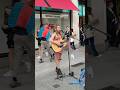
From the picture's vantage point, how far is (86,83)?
530 centimetres

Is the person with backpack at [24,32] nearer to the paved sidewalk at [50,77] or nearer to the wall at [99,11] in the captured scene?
the wall at [99,11]

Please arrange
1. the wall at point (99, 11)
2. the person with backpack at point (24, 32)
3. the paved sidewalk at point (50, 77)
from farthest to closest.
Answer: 1. the paved sidewalk at point (50, 77)
2. the wall at point (99, 11)
3. the person with backpack at point (24, 32)

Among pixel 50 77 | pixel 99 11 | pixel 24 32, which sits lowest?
pixel 50 77

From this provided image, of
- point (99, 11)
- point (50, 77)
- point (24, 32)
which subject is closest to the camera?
point (24, 32)

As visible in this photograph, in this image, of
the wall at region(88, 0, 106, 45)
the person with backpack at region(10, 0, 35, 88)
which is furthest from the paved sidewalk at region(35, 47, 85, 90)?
the person with backpack at region(10, 0, 35, 88)

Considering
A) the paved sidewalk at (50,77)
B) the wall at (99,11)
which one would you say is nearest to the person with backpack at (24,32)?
the wall at (99,11)

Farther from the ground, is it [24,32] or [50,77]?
[24,32]

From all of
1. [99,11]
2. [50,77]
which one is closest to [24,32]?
[99,11]

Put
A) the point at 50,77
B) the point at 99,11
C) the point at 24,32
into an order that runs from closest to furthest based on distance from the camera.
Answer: the point at 24,32 < the point at 99,11 < the point at 50,77

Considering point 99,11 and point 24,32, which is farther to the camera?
point 99,11

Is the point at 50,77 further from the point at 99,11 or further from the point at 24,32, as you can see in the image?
the point at 24,32

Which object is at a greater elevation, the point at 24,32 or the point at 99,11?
the point at 99,11

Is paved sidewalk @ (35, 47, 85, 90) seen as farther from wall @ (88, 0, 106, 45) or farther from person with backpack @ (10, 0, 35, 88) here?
person with backpack @ (10, 0, 35, 88)

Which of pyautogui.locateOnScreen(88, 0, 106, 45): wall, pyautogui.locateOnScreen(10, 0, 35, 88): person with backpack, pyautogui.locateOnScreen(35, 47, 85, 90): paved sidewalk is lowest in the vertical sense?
pyautogui.locateOnScreen(35, 47, 85, 90): paved sidewalk
